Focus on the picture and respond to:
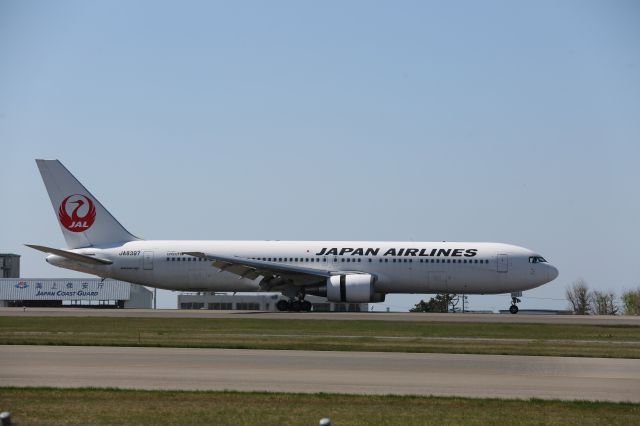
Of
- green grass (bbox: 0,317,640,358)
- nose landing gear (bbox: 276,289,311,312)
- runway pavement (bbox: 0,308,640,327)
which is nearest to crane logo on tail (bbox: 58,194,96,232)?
runway pavement (bbox: 0,308,640,327)

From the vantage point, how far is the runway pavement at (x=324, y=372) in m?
17.8

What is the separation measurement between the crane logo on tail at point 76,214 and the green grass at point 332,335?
13.2 meters

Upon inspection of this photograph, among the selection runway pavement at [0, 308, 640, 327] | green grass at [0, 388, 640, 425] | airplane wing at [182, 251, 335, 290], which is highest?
airplane wing at [182, 251, 335, 290]

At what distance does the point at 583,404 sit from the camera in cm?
1599

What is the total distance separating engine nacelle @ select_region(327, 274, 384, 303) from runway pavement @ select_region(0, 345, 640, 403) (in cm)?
2373

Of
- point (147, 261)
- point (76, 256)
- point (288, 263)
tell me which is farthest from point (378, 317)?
point (76, 256)

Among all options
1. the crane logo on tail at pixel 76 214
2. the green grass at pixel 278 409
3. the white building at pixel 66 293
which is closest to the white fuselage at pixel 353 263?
the crane logo on tail at pixel 76 214

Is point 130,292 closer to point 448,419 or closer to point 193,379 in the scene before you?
point 193,379

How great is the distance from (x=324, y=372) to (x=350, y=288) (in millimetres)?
28545

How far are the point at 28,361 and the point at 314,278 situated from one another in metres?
29.0

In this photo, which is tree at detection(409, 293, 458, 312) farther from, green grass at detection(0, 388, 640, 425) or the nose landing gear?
green grass at detection(0, 388, 640, 425)

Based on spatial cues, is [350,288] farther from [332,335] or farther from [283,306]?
[332,335]

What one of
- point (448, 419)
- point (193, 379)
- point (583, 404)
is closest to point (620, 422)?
point (583, 404)

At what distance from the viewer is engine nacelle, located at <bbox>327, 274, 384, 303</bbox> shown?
160 feet
